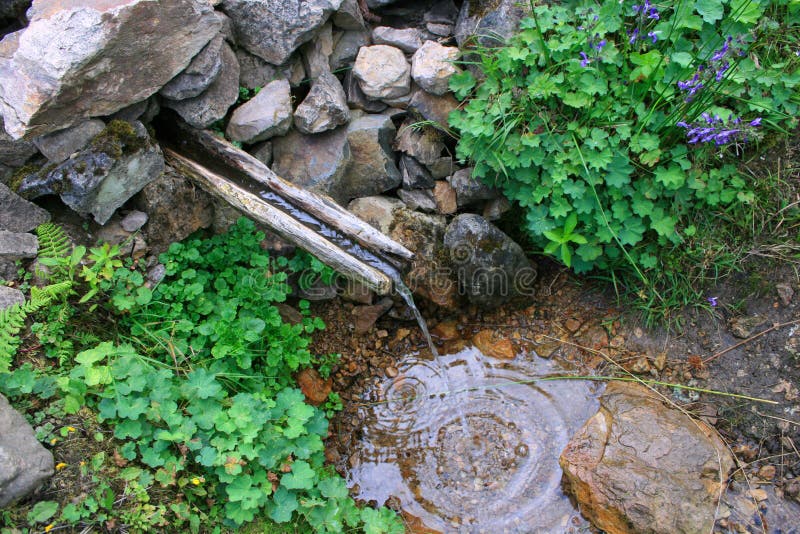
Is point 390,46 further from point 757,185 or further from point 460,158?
point 757,185

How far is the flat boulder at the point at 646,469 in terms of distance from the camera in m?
3.13

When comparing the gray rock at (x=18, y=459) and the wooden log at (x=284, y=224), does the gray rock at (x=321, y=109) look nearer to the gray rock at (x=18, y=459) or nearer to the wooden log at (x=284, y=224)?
the wooden log at (x=284, y=224)

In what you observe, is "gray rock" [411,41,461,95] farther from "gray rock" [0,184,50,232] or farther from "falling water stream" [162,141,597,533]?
"gray rock" [0,184,50,232]

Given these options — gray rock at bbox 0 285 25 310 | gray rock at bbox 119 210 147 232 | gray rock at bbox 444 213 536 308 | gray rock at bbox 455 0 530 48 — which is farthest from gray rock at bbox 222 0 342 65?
gray rock at bbox 0 285 25 310

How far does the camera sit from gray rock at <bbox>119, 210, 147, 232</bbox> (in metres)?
3.46

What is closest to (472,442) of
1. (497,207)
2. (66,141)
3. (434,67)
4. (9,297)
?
(497,207)

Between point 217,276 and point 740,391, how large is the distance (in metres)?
3.46

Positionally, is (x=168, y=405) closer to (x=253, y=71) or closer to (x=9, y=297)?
(x=9, y=297)

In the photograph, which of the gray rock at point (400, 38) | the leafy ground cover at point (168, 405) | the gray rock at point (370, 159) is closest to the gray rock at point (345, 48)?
the gray rock at point (400, 38)

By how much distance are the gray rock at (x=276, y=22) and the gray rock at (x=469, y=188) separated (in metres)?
1.44

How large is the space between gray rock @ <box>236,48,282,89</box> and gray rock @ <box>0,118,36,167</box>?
1.38 m

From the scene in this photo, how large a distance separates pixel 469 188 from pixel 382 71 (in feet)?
3.46

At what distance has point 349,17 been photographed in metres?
3.99

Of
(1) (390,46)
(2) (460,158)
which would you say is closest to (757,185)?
(2) (460,158)
